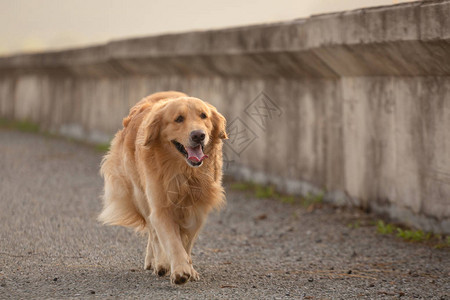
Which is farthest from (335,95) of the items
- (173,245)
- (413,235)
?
(173,245)

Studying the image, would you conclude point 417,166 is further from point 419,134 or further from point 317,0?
point 317,0

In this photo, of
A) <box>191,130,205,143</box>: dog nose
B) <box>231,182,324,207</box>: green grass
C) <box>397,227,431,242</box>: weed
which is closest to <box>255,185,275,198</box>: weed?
<box>231,182,324,207</box>: green grass

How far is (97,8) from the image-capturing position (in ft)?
56.3

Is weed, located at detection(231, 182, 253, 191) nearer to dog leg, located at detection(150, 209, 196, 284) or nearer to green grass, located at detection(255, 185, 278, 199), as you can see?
green grass, located at detection(255, 185, 278, 199)

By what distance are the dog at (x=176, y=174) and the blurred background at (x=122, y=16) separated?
237 centimetres

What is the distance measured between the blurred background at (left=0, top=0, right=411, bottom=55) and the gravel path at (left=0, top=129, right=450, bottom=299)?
2.17 meters

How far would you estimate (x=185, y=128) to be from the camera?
Answer: 5180 mm

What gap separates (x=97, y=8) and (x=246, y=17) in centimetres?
847

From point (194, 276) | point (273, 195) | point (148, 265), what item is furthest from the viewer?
point (273, 195)

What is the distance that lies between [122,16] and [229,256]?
9573 millimetres

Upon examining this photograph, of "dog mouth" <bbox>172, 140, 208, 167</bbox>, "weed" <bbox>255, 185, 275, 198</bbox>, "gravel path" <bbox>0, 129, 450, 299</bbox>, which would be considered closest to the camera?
"gravel path" <bbox>0, 129, 450, 299</bbox>

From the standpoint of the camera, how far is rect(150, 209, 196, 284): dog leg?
15.9 ft

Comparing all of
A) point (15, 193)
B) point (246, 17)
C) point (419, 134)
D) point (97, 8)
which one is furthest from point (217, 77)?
point (97, 8)

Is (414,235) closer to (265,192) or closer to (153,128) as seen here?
(153,128)
